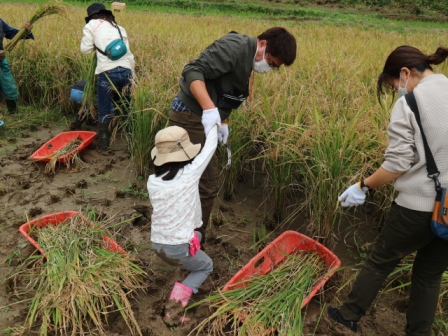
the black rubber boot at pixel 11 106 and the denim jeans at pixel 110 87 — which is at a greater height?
the denim jeans at pixel 110 87

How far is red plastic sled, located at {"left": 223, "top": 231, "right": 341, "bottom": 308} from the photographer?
7.09 ft

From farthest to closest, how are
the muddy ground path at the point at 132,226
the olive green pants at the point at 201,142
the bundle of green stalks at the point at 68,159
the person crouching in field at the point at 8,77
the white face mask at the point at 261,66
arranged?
the person crouching in field at the point at 8,77 < the bundle of green stalks at the point at 68,159 < the olive green pants at the point at 201,142 < the white face mask at the point at 261,66 < the muddy ground path at the point at 132,226

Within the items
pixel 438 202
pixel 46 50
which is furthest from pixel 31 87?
pixel 438 202

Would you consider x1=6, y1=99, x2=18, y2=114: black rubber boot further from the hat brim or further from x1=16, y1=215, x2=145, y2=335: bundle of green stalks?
the hat brim

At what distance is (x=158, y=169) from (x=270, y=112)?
122cm

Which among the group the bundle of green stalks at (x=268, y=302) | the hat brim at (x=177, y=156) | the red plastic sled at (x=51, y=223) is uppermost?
the hat brim at (x=177, y=156)

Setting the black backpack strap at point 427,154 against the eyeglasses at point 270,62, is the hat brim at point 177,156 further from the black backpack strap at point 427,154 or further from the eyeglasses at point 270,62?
the black backpack strap at point 427,154

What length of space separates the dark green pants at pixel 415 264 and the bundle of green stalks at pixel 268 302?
286 mm

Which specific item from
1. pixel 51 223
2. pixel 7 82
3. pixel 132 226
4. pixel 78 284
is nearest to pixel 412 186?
pixel 78 284

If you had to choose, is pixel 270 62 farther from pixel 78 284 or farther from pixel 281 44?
pixel 78 284

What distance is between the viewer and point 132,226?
2.80 meters

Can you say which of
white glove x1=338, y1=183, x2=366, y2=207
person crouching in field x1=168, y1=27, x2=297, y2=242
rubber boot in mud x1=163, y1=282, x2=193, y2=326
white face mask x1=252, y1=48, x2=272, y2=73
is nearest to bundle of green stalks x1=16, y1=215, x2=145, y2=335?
rubber boot in mud x1=163, y1=282, x2=193, y2=326

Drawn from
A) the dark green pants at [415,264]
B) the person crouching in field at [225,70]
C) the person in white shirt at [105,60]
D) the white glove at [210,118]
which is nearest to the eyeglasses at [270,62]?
the person crouching in field at [225,70]

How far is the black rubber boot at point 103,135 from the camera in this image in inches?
151
